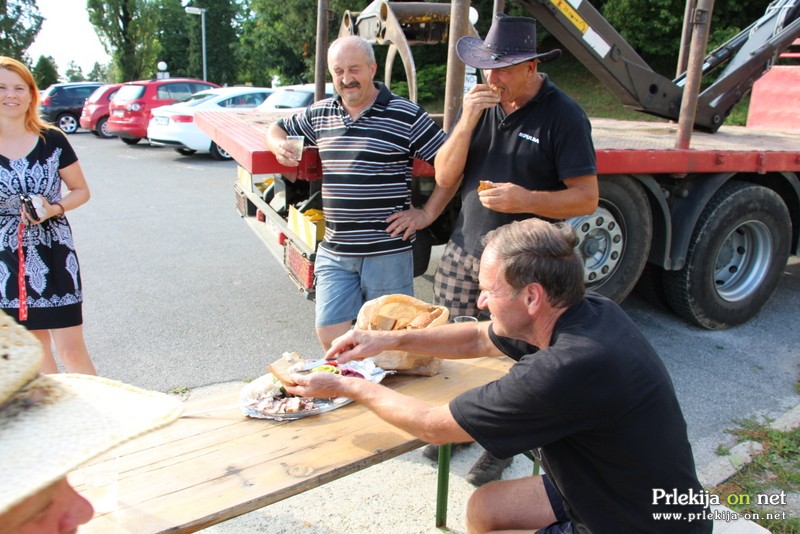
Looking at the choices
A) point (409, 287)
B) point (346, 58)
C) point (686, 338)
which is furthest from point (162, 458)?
point (686, 338)

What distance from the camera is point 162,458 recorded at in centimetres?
194

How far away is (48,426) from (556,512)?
1.68 m

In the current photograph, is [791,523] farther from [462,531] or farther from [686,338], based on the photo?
[686,338]

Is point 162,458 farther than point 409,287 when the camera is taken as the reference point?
No

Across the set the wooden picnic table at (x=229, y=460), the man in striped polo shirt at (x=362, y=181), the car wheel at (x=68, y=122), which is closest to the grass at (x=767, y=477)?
the wooden picnic table at (x=229, y=460)

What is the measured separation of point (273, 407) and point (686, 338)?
3.69 meters

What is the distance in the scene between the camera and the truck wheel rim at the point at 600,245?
412cm

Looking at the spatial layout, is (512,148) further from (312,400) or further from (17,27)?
(17,27)

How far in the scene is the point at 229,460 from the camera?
6.35ft

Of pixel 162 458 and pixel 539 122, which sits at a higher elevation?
pixel 539 122

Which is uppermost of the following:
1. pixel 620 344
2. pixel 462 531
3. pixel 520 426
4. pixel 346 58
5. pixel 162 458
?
pixel 346 58

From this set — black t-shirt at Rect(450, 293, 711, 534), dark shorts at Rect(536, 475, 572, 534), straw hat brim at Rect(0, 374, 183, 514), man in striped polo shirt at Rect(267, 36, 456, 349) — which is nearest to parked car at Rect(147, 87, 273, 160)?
man in striped polo shirt at Rect(267, 36, 456, 349)

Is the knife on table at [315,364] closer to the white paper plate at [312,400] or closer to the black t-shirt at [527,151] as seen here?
the white paper plate at [312,400]

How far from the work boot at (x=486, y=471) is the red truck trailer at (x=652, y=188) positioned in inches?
48.9
